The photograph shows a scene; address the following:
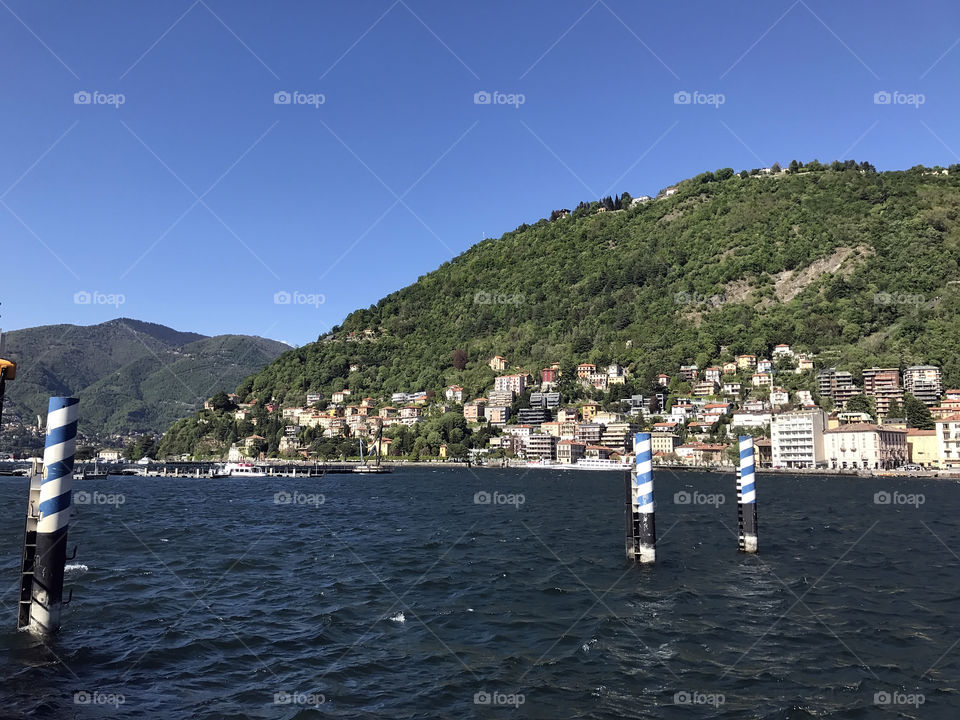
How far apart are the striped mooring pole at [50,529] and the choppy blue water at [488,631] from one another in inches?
24.3

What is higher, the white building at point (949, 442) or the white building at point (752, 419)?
the white building at point (752, 419)

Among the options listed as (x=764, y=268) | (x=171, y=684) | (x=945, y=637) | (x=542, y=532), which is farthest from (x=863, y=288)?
(x=171, y=684)

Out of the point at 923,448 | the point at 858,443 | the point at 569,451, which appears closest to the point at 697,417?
the point at 569,451

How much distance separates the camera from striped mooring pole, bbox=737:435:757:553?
22781mm

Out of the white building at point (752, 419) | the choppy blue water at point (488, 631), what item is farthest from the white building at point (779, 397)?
the choppy blue water at point (488, 631)

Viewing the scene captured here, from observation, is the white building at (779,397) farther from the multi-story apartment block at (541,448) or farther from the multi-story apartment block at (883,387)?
the multi-story apartment block at (541,448)

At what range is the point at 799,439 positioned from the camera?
123812 mm

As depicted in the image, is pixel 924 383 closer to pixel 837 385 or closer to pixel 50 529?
pixel 837 385

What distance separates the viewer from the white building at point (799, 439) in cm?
12244

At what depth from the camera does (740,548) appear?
79.3 ft

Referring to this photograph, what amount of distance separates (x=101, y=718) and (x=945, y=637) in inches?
619

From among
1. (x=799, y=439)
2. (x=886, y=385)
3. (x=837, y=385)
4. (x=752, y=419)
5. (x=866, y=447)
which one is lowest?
(x=866, y=447)

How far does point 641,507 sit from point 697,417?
136 m

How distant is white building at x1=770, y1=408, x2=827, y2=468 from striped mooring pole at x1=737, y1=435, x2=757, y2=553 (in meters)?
110
